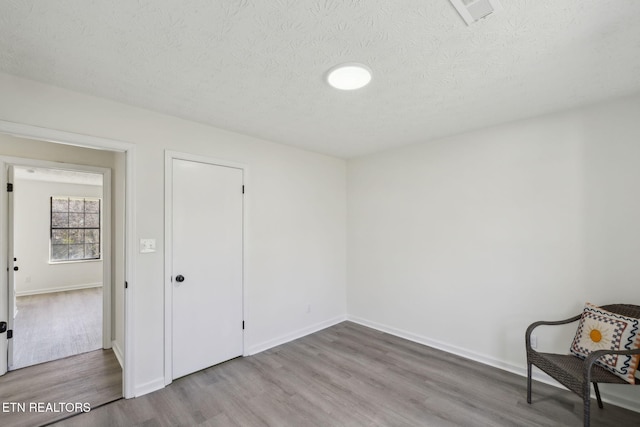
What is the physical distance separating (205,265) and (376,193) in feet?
8.07

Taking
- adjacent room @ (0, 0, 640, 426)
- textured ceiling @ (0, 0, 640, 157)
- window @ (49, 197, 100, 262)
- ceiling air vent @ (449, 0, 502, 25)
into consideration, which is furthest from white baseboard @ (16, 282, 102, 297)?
ceiling air vent @ (449, 0, 502, 25)

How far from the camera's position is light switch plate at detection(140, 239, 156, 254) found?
2.49 metres

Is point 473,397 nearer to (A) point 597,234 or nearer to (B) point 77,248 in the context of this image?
(A) point 597,234

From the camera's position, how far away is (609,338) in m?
2.04

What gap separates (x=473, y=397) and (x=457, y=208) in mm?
1859

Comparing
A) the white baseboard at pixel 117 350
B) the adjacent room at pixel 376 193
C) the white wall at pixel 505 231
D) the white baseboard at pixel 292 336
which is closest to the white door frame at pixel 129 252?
the adjacent room at pixel 376 193

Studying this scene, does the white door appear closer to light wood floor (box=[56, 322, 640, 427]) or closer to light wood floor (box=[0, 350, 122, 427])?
light wood floor (box=[56, 322, 640, 427])

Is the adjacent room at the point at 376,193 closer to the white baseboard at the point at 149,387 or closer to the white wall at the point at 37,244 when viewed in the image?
the white baseboard at the point at 149,387

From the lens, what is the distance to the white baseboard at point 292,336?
3.27 m

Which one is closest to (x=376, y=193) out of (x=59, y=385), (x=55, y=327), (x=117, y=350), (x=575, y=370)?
(x=575, y=370)

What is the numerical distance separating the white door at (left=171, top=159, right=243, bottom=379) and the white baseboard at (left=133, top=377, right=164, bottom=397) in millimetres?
135

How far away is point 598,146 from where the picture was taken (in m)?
2.40

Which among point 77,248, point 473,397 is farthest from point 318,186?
point 77,248

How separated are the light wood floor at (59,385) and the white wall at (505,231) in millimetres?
3103
